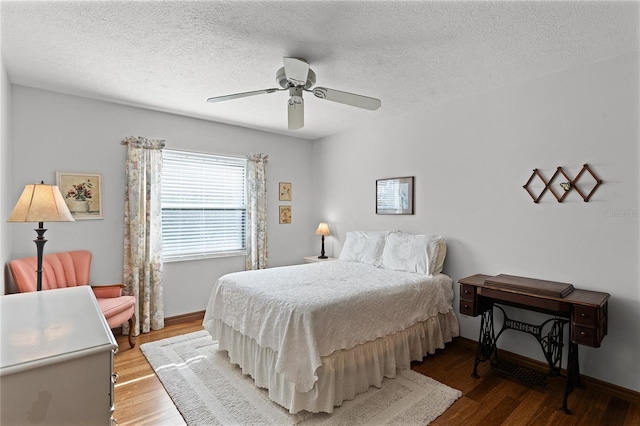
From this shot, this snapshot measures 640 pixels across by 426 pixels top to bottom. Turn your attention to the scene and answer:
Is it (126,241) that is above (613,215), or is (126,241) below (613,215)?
below

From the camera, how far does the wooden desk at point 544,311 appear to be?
7.25 feet

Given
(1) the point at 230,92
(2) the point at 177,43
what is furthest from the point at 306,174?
(2) the point at 177,43

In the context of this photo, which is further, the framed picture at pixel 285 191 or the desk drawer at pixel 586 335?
the framed picture at pixel 285 191

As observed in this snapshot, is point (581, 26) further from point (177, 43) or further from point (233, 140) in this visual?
point (233, 140)

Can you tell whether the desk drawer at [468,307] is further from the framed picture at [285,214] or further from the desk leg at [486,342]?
the framed picture at [285,214]

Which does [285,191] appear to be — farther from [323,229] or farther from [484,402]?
[484,402]

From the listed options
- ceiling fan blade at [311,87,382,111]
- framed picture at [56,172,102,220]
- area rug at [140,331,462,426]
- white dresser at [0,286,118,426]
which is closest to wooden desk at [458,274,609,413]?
area rug at [140,331,462,426]

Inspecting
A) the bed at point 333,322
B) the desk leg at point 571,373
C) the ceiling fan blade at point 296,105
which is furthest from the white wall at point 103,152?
the desk leg at point 571,373

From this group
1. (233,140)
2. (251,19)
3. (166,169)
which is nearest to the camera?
(251,19)

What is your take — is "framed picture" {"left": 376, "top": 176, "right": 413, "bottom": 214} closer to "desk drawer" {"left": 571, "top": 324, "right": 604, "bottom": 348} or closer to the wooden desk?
the wooden desk

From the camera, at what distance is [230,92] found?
3.21 m

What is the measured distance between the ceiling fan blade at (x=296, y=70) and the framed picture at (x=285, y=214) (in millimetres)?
2741

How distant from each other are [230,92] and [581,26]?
2882mm

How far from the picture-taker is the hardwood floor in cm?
216
